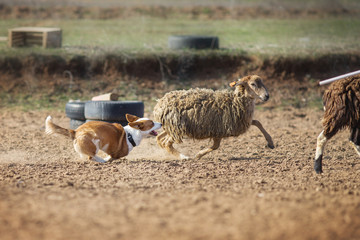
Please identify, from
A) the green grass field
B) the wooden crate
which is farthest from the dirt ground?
the green grass field

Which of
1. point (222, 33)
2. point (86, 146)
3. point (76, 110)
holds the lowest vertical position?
point (76, 110)

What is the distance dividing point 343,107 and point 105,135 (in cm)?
419

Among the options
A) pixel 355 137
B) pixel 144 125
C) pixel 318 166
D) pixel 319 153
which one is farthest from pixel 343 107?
pixel 144 125

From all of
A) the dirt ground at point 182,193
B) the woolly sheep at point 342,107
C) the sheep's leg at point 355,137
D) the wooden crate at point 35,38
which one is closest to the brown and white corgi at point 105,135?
the dirt ground at point 182,193

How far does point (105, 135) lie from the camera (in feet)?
30.3

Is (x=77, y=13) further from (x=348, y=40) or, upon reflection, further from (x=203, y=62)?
(x=348, y=40)

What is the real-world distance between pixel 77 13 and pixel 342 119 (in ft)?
83.0

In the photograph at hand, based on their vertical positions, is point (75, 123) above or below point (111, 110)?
below

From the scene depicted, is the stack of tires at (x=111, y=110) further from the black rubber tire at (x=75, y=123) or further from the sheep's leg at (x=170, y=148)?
the sheep's leg at (x=170, y=148)

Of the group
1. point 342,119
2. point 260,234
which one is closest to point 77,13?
point 342,119

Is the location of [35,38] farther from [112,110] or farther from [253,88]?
[253,88]

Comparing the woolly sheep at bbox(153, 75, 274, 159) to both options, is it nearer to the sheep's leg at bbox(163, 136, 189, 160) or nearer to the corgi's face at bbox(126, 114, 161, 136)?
the sheep's leg at bbox(163, 136, 189, 160)

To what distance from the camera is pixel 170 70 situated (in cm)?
A: 1902

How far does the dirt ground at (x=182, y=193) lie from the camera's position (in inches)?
211
